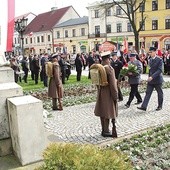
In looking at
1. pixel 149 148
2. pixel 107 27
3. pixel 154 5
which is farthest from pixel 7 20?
pixel 107 27

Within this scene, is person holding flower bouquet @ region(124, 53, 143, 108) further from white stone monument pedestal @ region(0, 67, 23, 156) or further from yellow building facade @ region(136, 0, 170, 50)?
yellow building facade @ region(136, 0, 170, 50)

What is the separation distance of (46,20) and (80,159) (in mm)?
76354

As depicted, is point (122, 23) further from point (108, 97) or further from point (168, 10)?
point (108, 97)

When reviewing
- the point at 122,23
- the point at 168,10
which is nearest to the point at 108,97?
the point at 168,10

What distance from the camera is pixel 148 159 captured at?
5328mm

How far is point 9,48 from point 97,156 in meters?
2.65

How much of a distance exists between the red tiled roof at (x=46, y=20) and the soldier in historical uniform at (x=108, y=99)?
67419 mm

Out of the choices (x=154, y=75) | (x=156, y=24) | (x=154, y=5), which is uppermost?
(x=154, y=5)

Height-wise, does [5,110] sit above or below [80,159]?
above

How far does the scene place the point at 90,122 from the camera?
8.25 metres

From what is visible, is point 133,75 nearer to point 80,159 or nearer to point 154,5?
point 80,159

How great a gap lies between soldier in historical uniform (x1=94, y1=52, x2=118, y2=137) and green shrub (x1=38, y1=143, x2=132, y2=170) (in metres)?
3.14

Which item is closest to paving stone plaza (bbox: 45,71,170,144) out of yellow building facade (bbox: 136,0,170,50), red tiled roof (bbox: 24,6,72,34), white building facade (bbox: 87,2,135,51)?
yellow building facade (bbox: 136,0,170,50)

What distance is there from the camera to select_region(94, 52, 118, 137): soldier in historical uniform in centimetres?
657
